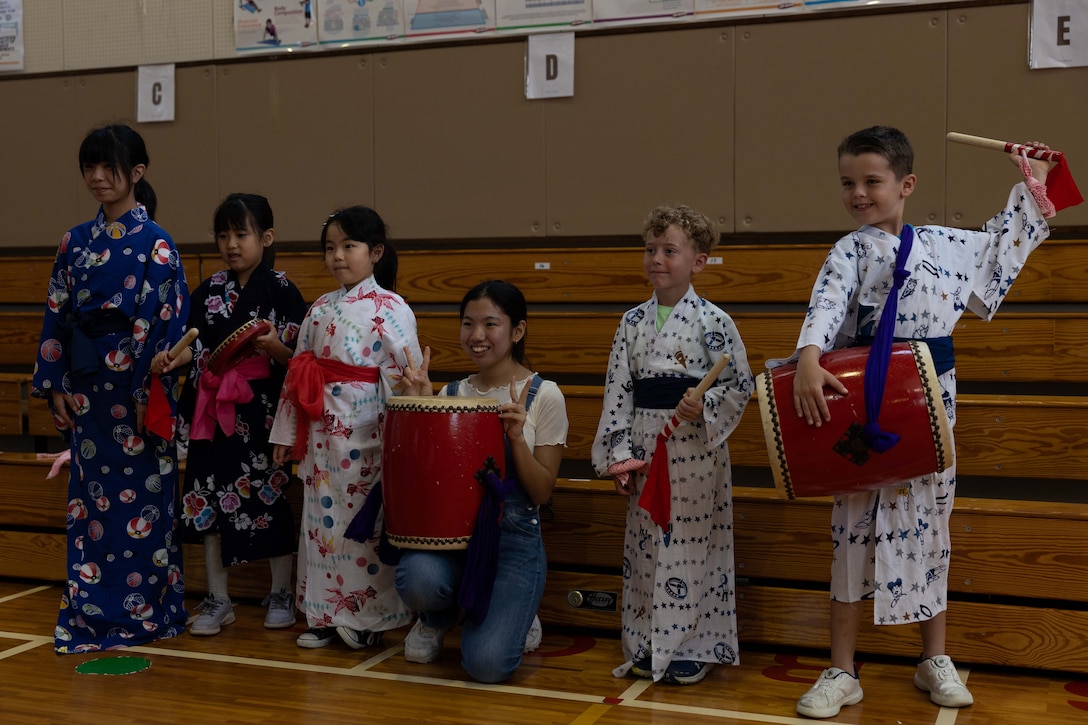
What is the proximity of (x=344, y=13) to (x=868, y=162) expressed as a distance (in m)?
2.97

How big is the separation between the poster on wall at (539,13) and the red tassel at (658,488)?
2.36m

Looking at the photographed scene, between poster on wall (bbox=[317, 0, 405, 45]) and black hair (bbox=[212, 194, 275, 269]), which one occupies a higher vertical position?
poster on wall (bbox=[317, 0, 405, 45])

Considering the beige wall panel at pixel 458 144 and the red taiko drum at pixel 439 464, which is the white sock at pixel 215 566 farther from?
the beige wall panel at pixel 458 144

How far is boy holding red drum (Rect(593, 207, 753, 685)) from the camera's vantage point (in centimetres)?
261

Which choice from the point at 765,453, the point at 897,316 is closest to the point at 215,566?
the point at 765,453

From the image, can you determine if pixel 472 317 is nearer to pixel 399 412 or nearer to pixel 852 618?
pixel 399 412

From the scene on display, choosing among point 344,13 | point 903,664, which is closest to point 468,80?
point 344,13

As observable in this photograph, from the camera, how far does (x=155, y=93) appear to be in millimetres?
4980

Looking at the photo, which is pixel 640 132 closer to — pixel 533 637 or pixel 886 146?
pixel 886 146

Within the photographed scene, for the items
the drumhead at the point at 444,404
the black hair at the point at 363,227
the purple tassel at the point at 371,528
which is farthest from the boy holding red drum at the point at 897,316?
the black hair at the point at 363,227

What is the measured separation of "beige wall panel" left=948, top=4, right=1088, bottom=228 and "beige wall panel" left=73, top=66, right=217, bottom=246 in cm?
307

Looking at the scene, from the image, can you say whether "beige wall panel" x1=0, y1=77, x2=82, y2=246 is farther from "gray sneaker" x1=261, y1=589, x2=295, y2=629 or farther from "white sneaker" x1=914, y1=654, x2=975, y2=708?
"white sneaker" x1=914, y1=654, x2=975, y2=708

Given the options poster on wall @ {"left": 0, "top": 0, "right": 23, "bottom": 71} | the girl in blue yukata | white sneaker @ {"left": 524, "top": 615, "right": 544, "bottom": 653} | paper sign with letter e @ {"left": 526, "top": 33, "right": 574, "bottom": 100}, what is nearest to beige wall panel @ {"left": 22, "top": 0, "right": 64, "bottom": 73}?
poster on wall @ {"left": 0, "top": 0, "right": 23, "bottom": 71}

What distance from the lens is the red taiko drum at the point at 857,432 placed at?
221 cm
